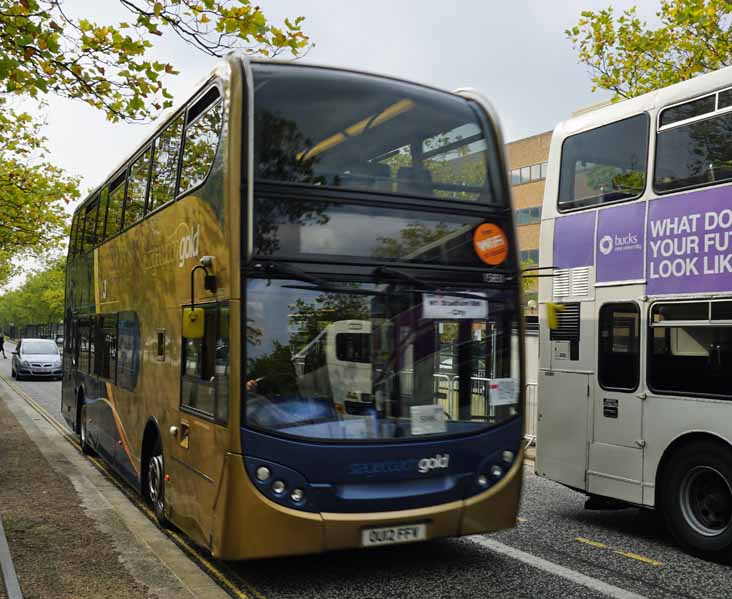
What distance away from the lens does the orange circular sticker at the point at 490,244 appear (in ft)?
20.3

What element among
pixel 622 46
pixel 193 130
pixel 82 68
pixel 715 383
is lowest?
pixel 715 383

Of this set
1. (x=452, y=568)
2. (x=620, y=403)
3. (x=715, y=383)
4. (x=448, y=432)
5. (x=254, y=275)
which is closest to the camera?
(x=254, y=275)

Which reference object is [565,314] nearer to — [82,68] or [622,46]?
[82,68]

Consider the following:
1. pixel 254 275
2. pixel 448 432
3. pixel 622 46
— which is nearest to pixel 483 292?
pixel 448 432

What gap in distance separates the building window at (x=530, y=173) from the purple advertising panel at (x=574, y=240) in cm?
4526

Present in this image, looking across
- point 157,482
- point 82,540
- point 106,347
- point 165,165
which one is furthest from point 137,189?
point 82,540

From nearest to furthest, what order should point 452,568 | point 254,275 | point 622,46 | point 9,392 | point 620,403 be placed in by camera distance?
point 254,275 < point 452,568 < point 620,403 < point 622,46 < point 9,392

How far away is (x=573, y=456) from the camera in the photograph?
8.27 metres

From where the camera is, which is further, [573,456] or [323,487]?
[573,456]

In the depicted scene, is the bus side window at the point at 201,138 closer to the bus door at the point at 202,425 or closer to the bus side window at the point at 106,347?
the bus door at the point at 202,425

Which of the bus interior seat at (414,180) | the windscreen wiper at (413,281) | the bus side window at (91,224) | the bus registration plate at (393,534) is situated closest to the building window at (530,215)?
the bus side window at (91,224)

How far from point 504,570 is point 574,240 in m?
3.63

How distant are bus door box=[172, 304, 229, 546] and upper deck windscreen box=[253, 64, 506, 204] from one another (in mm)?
1213

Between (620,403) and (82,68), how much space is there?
6.32 metres
